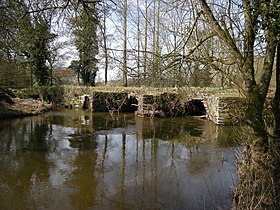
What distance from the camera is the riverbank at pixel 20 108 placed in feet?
59.7

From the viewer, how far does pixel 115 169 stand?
762 cm

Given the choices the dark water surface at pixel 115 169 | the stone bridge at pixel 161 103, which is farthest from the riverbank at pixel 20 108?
the dark water surface at pixel 115 169

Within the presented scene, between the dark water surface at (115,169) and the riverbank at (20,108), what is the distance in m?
5.40

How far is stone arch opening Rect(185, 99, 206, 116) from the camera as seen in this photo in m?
20.4

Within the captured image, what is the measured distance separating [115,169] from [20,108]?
14359mm

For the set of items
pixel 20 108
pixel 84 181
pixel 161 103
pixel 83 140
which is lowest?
pixel 84 181

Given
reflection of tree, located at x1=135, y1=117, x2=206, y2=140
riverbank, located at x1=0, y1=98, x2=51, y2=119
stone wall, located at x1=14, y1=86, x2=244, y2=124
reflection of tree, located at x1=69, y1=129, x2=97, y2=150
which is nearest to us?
reflection of tree, located at x1=69, y1=129, x2=97, y2=150

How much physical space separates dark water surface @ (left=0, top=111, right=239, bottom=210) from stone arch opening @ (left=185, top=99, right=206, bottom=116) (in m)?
7.07

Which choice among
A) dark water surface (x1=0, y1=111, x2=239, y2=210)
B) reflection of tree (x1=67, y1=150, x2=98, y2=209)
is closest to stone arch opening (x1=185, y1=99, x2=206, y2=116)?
dark water surface (x1=0, y1=111, x2=239, y2=210)

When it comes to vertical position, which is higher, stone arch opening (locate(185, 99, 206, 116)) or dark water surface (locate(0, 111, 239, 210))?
stone arch opening (locate(185, 99, 206, 116))

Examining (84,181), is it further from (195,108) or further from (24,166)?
(195,108)

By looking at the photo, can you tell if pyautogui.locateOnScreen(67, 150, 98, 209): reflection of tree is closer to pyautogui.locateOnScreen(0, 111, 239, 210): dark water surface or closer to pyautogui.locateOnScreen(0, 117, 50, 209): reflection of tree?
pyautogui.locateOnScreen(0, 111, 239, 210): dark water surface

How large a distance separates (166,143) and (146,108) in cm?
852

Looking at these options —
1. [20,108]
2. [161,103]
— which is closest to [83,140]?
[161,103]
